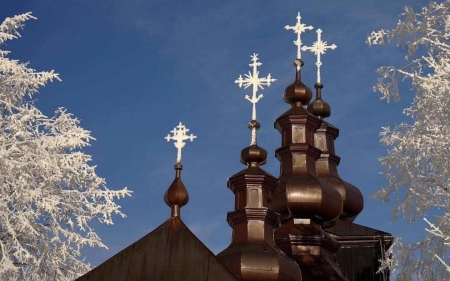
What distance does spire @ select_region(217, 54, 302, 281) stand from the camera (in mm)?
14789

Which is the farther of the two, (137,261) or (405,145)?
(137,261)

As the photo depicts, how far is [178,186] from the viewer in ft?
44.9

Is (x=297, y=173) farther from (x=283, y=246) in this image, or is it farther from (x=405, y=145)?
(x=405, y=145)

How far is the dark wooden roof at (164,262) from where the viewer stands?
11.9 metres

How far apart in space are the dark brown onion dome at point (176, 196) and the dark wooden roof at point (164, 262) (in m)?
0.76

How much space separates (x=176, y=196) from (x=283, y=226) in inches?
260

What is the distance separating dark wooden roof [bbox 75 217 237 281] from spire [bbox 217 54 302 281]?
2109mm

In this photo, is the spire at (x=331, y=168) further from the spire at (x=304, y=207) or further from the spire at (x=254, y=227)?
the spire at (x=254, y=227)

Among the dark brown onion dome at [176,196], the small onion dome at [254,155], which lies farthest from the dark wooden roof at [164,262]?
the small onion dome at [254,155]

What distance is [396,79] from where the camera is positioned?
10469 millimetres

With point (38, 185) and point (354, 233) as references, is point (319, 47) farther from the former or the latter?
point (38, 185)

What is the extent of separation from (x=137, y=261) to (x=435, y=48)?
5227 mm

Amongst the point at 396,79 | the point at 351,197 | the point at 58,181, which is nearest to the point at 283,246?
the point at 351,197

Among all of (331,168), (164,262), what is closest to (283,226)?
(331,168)
